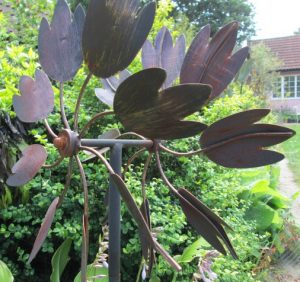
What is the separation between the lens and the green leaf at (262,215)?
3.41 metres

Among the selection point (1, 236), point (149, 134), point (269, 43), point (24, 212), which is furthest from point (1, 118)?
point (269, 43)

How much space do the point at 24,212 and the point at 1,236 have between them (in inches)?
9.0

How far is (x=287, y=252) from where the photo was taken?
3578mm

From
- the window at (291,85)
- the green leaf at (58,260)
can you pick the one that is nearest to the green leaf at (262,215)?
the green leaf at (58,260)

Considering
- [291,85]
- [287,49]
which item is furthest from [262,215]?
[287,49]

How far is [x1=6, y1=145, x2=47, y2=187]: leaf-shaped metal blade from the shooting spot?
83cm

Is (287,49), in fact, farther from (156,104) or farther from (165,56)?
(156,104)

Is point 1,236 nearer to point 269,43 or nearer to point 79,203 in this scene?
point 79,203

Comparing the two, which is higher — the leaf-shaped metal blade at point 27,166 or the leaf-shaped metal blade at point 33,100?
the leaf-shaped metal blade at point 33,100

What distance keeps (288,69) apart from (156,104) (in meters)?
24.3

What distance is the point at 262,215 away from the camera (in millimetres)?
3438

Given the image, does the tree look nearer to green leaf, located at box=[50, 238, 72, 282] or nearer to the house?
the house

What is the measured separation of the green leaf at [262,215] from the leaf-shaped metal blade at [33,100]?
2878mm

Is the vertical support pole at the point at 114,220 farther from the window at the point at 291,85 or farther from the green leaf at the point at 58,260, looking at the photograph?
the window at the point at 291,85
